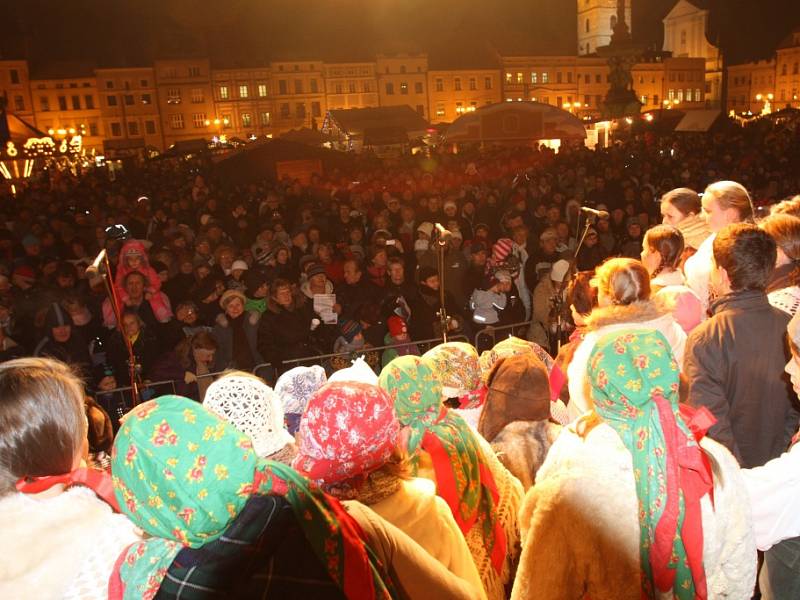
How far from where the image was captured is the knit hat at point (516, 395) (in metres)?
3.21

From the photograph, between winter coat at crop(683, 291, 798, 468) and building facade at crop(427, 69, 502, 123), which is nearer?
winter coat at crop(683, 291, 798, 468)

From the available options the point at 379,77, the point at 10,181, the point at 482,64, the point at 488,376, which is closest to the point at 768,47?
the point at 482,64

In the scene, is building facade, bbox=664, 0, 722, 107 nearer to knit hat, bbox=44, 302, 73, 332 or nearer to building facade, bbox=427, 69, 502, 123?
building facade, bbox=427, 69, 502, 123

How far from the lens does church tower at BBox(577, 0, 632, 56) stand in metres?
79.2

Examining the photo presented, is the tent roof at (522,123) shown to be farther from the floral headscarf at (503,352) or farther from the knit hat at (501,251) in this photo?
the floral headscarf at (503,352)

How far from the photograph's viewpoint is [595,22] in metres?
80.1

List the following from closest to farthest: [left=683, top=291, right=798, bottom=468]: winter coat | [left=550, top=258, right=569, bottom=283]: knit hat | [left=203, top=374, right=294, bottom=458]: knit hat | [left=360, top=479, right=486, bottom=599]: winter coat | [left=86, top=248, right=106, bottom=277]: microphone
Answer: [left=360, top=479, right=486, bottom=599]: winter coat, [left=203, top=374, right=294, bottom=458]: knit hat, [left=683, top=291, right=798, bottom=468]: winter coat, [left=86, top=248, right=106, bottom=277]: microphone, [left=550, top=258, right=569, bottom=283]: knit hat

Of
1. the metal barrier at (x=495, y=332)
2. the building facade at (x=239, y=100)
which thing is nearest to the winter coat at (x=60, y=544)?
the metal barrier at (x=495, y=332)

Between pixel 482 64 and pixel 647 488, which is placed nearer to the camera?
pixel 647 488

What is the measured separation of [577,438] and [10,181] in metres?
22.0

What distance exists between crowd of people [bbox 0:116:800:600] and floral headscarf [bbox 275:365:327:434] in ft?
0.04

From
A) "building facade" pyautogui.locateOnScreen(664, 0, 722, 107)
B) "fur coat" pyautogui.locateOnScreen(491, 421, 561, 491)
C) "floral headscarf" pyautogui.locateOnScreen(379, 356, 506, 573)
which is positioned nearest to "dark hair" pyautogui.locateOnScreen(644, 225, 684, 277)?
"fur coat" pyautogui.locateOnScreen(491, 421, 561, 491)

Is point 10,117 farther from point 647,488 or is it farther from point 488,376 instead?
point 647,488

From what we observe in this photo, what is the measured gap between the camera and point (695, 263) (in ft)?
14.9
